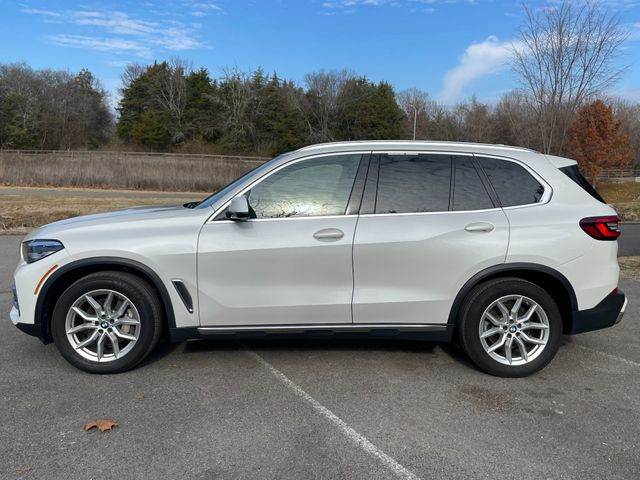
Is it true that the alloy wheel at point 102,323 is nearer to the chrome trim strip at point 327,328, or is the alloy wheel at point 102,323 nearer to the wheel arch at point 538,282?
the chrome trim strip at point 327,328

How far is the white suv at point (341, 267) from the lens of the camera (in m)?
3.90

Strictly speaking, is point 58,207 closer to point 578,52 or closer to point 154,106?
point 578,52

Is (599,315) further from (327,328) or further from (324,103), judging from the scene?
(324,103)

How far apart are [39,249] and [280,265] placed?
1.90 m

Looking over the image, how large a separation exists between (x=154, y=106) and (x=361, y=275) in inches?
2929

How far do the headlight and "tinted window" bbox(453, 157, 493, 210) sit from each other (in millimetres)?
3140

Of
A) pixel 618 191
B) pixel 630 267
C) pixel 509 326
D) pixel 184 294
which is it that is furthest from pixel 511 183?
pixel 618 191

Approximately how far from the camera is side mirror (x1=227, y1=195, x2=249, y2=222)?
12.5 ft

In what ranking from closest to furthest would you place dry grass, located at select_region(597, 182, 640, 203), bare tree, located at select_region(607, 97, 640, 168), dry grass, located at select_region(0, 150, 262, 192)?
dry grass, located at select_region(0, 150, 262, 192) < dry grass, located at select_region(597, 182, 640, 203) < bare tree, located at select_region(607, 97, 640, 168)

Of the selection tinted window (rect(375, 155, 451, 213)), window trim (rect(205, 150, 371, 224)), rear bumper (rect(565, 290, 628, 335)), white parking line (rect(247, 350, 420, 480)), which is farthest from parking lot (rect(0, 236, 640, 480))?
tinted window (rect(375, 155, 451, 213))

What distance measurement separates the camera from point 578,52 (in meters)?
19.1

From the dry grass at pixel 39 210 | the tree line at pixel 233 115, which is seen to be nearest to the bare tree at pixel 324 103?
the tree line at pixel 233 115

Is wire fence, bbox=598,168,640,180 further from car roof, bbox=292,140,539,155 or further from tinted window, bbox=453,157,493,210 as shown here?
tinted window, bbox=453,157,493,210

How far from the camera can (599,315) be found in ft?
13.3
